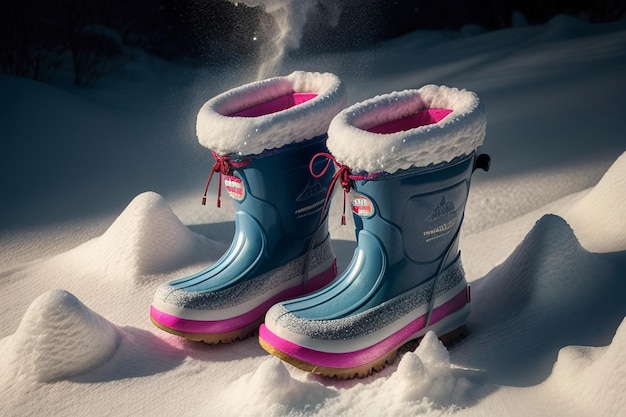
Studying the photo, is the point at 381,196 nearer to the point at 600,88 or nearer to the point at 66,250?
the point at 66,250

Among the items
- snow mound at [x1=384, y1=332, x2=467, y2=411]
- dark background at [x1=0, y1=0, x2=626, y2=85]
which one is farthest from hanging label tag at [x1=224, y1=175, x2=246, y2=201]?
dark background at [x1=0, y1=0, x2=626, y2=85]

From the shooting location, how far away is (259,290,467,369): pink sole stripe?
112cm

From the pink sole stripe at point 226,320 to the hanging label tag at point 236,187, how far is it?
18cm

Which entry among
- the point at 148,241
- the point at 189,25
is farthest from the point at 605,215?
the point at 189,25

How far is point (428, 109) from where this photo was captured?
48.4 inches

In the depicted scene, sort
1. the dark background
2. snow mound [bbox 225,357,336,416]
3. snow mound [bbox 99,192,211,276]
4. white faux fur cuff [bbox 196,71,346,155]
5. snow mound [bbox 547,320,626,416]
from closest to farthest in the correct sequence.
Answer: snow mound [bbox 547,320,626,416] → snow mound [bbox 225,357,336,416] → white faux fur cuff [bbox 196,71,346,155] → snow mound [bbox 99,192,211,276] → the dark background

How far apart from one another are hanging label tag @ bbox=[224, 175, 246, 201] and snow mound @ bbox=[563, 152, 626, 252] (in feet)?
1.92

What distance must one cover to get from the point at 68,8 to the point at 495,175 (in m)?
2.01

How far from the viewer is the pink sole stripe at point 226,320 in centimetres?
125

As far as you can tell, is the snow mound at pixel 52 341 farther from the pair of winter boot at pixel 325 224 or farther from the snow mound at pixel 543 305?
the snow mound at pixel 543 305

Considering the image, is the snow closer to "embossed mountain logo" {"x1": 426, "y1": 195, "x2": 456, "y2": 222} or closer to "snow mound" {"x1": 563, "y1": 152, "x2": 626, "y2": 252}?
"snow mound" {"x1": 563, "y1": 152, "x2": 626, "y2": 252}

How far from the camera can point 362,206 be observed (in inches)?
44.5

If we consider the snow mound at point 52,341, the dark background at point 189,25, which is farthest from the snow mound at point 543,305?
the dark background at point 189,25

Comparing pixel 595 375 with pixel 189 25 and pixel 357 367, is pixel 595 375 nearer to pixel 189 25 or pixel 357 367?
pixel 357 367
